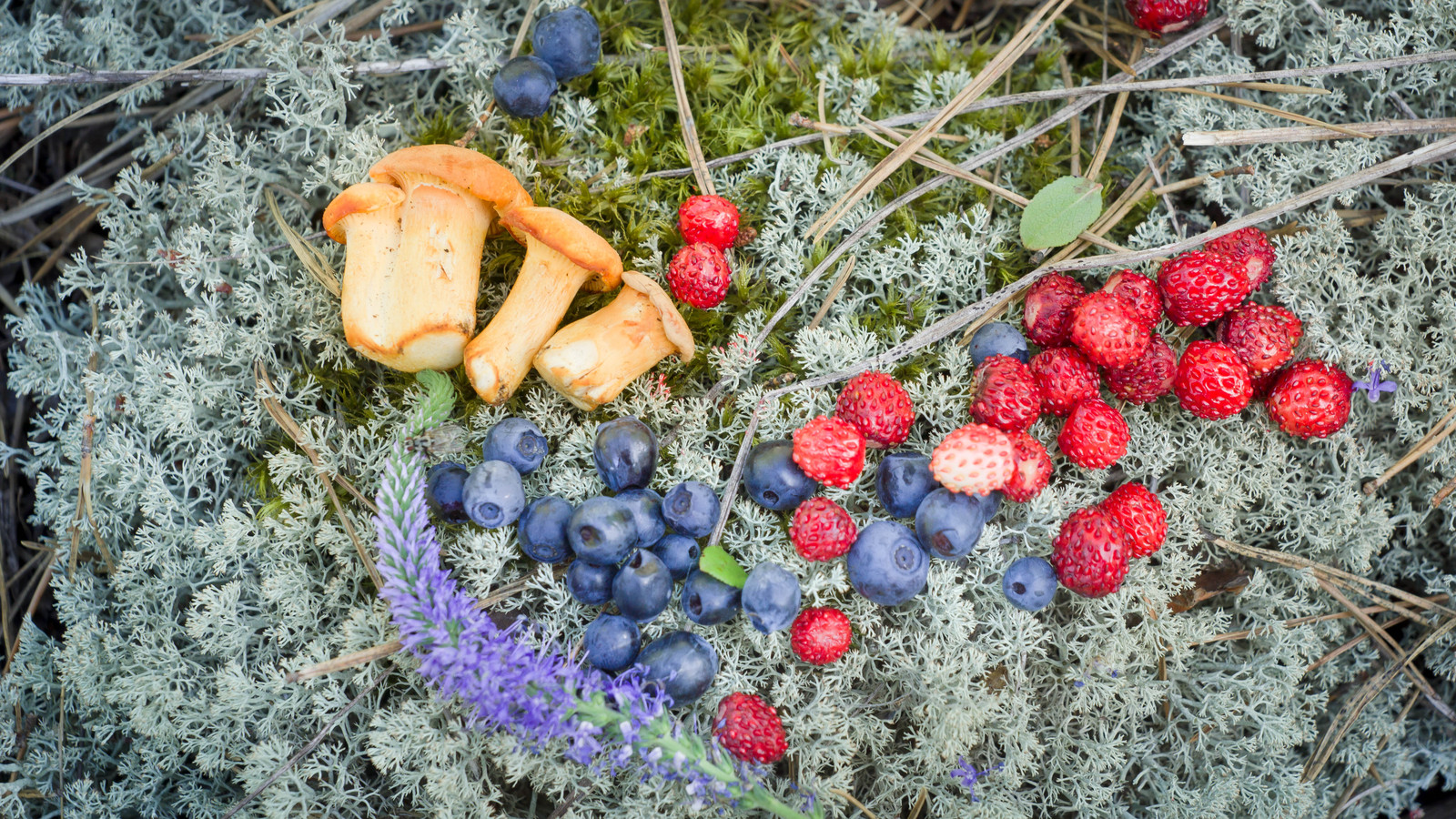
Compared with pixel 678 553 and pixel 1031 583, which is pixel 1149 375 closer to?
pixel 1031 583

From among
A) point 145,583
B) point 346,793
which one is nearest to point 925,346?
point 346,793

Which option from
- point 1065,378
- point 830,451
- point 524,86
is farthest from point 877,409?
point 524,86

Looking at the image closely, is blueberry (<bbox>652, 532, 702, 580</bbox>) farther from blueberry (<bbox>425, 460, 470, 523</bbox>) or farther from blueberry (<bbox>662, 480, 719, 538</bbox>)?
blueberry (<bbox>425, 460, 470, 523</bbox>)

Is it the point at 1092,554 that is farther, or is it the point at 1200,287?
the point at 1200,287

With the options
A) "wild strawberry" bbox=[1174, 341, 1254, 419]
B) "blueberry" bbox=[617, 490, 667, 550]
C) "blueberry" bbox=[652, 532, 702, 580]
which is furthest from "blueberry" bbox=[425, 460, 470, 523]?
"wild strawberry" bbox=[1174, 341, 1254, 419]

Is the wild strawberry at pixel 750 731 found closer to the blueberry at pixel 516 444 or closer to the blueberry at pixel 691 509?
the blueberry at pixel 691 509

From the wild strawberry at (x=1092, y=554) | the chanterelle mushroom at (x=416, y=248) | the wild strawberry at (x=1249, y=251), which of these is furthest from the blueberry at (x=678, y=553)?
the wild strawberry at (x=1249, y=251)

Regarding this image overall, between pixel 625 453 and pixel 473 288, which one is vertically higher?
pixel 473 288
